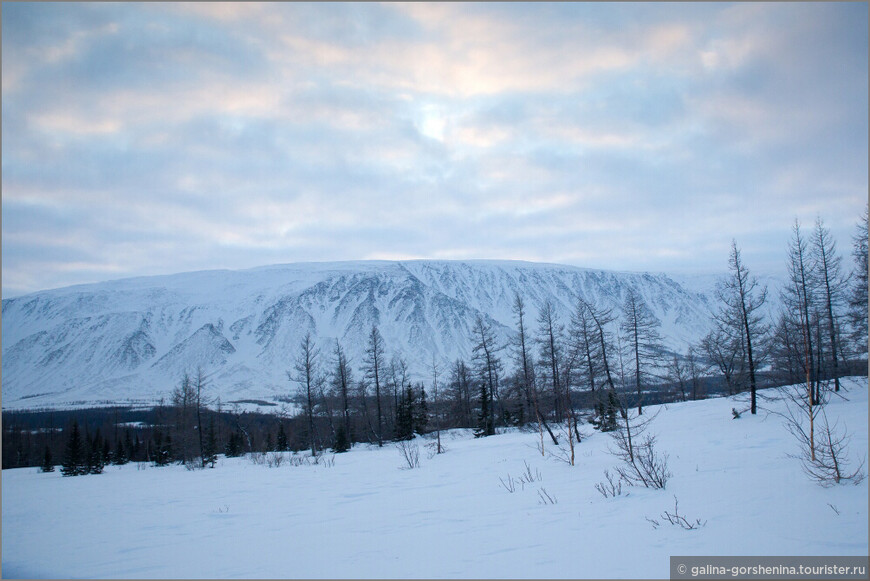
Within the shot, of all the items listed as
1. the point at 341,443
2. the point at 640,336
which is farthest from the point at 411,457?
the point at 640,336

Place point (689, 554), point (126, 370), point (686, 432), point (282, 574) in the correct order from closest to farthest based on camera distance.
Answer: point (689, 554) → point (282, 574) → point (686, 432) → point (126, 370)

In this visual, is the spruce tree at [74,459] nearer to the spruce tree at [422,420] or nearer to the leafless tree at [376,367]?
the leafless tree at [376,367]

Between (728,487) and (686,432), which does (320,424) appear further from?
(728,487)

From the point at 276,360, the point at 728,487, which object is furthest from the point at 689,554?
the point at 276,360

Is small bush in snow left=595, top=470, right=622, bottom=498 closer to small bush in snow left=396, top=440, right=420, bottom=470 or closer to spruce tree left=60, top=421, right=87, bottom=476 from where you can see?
Result: small bush in snow left=396, top=440, right=420, bottom=470

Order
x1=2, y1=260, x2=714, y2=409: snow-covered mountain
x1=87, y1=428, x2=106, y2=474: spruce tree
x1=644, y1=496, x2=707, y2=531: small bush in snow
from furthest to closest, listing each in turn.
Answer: x1=2, y1=260, x2=714, y2=409: snow-covered mountain, x1=87, y1=428, x2=106, y2=474: spruce tree, x1=644, y1=496, x2=707, y2=531: small bush in snow

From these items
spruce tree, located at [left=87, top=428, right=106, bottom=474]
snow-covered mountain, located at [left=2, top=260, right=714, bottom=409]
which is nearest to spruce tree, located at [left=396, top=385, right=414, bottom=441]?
spruce tree, located at [left=87, top=428, right=106, bottom=474]
